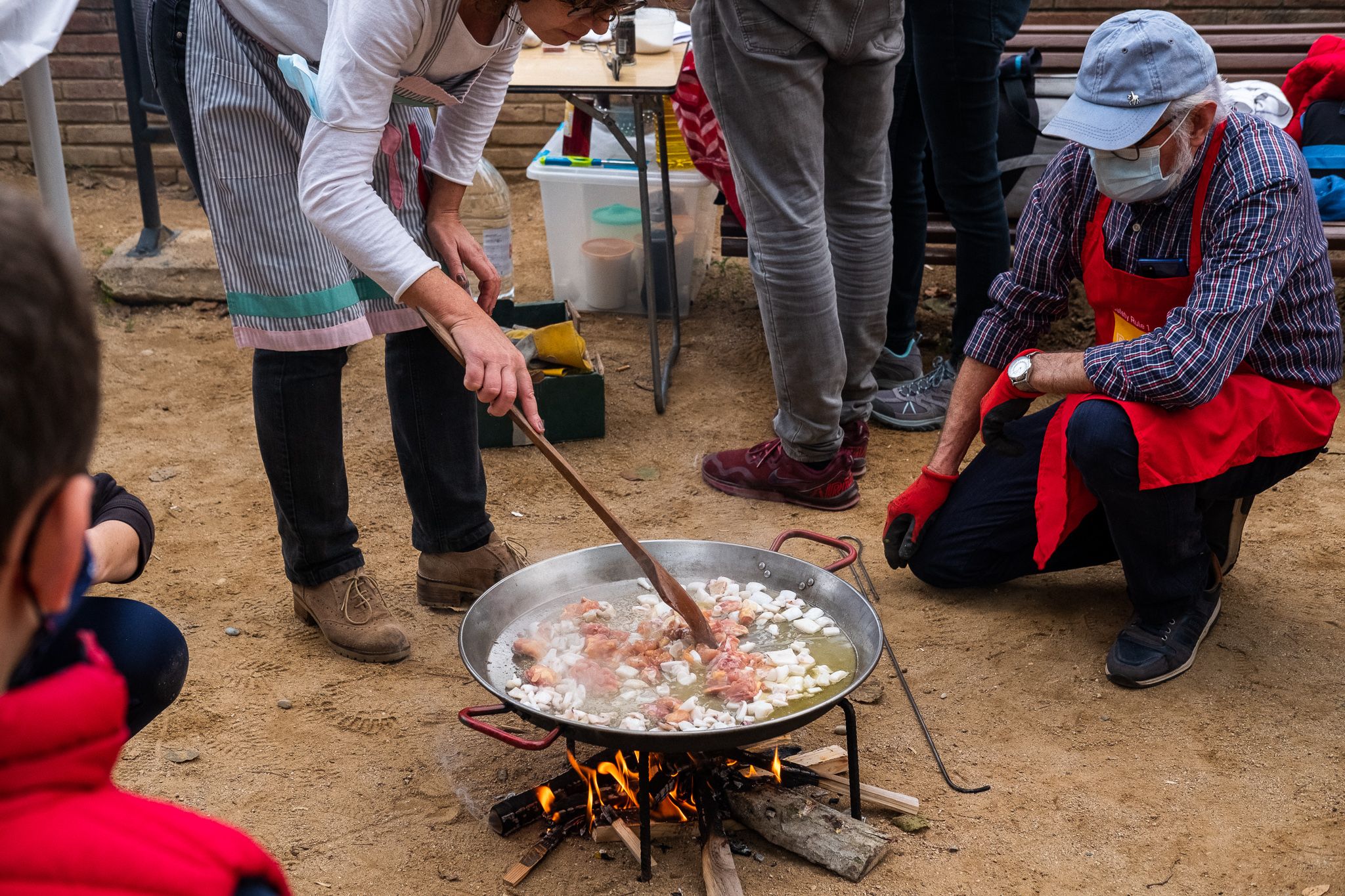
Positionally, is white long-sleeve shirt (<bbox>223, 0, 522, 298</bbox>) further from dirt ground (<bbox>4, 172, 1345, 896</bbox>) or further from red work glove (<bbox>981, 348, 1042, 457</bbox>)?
red work glove (<bbox>981, 348, 1042, 457</bbox>)

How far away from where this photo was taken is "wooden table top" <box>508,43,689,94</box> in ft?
12.1

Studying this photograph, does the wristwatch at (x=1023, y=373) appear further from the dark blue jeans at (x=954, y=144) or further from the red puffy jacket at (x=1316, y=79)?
the red puffy jacket at (x=1316, y=79)

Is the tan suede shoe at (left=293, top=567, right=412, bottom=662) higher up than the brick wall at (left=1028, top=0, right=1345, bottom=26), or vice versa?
the brick wall at (left=1028, top=0, right=1345, bottom=26)

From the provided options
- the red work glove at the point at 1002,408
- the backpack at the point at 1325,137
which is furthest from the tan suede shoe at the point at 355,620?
the backpack at the point at 1325,137

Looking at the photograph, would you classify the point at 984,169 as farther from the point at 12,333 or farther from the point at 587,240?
the point at 12,333

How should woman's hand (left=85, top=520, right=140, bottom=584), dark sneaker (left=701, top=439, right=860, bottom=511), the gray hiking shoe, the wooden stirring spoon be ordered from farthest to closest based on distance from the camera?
the gray hiking shoe < dark sneaker (left=701, top=439, right=860, bottom=511) < the wooden stirring spoon < woman's hand (left=85, top=520, right=140, bottom=584)

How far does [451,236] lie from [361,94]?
571 mm

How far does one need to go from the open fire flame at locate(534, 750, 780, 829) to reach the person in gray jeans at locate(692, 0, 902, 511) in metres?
1.44

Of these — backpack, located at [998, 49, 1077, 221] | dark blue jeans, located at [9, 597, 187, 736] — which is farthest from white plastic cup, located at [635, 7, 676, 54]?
dark blue jeans, located at [9, 597, 187, 736]

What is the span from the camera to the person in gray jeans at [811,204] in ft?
9.96

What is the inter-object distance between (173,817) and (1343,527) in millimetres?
3411

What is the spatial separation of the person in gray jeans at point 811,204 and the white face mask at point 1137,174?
2.74ft

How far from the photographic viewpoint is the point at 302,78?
2.16 meters

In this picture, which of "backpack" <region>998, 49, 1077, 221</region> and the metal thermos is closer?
the metal thermos
